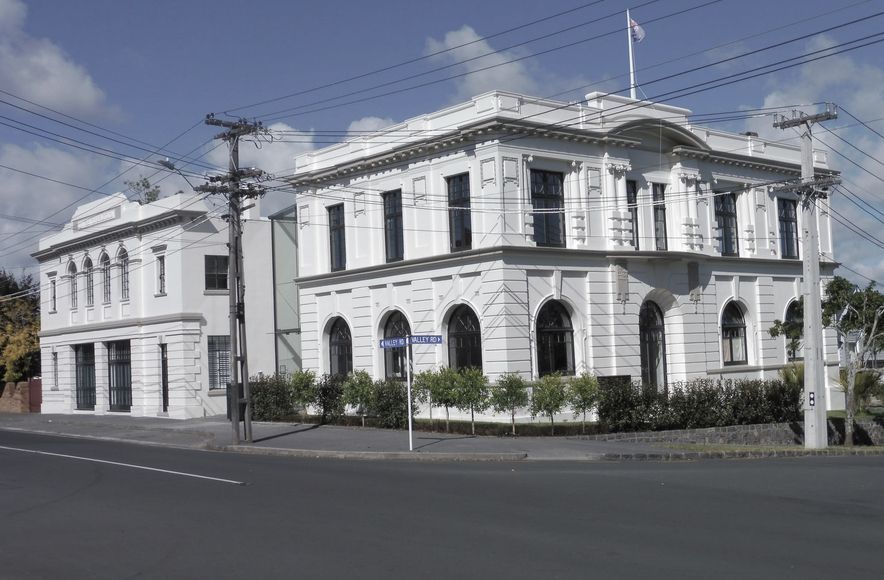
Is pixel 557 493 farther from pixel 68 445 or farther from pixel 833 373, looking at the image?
pixel 833 373

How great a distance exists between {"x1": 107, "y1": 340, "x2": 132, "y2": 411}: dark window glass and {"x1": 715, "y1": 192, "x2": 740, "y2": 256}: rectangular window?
2470 centimetres

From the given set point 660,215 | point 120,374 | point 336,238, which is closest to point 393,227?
point 336,238

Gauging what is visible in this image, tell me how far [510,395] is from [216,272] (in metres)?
16.8

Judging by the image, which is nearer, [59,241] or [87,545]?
[87,545]

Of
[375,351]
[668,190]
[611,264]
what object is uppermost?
[668,190]

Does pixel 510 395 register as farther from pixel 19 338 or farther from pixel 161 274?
pixel 19 338

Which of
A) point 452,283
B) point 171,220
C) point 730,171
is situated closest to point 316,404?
point 452,283

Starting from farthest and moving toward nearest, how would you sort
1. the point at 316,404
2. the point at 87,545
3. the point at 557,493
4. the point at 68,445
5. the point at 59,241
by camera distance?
the point at 59,241
the point at 316,404
the point at 68,445
the point at 557,493
the point at 87,545

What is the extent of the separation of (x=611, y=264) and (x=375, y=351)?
865 cm

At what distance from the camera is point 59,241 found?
46531 mm

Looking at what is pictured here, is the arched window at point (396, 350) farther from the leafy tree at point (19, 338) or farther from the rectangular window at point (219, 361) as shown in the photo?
the leafy tree at point (19, 338)

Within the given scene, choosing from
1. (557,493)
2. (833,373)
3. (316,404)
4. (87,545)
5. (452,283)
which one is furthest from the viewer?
(833,373)

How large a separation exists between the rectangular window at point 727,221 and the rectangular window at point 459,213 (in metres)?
11.5

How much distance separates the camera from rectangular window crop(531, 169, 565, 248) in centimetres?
3088
